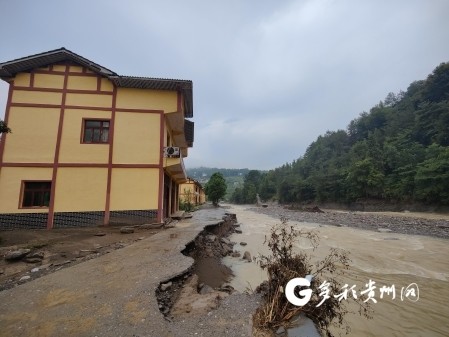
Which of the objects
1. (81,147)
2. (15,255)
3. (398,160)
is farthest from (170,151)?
(398,160)

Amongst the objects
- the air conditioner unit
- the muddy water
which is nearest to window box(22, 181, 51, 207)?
the air conditioner unit

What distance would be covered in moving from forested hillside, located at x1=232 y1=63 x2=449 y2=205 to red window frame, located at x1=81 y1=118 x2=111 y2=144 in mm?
37238

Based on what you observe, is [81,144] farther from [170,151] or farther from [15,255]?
[15,255]

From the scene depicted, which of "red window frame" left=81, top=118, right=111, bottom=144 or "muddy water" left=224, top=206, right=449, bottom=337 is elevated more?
"red window frame" left=81, top=118, right=111, bottom=144

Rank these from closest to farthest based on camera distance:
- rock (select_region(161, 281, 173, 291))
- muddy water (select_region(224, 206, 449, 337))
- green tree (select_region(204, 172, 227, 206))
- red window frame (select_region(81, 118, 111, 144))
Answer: rock (select_region(161, 281, 173, 291)) → muddy water (select_region(224, 206, 449, 337)) → red window frame (select_region(81, 118, 111, 144)) → green tree (select_region(204, 172, 227, 206))

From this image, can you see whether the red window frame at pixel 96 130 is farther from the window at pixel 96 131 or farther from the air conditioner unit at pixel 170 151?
the air conditioner unit at pixel 170 151

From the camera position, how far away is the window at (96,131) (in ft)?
38.7

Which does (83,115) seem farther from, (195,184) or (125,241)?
(195,184)

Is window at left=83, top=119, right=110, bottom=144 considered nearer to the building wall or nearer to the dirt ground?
the building wall

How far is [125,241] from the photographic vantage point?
8484mm

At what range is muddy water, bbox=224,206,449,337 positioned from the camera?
4.62 metres

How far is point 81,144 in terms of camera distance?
37.6 ft

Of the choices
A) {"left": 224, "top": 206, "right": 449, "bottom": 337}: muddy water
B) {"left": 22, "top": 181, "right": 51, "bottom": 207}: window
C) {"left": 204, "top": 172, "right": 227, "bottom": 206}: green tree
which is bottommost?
{"left": 224, "top": 206, "right": 449, "bottom": 337}: muddy water

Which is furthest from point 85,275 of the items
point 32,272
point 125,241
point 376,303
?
point 376,303
